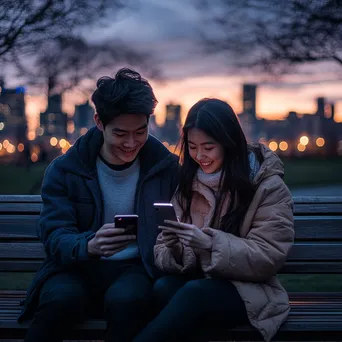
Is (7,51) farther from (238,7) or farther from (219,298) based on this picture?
(219,298)

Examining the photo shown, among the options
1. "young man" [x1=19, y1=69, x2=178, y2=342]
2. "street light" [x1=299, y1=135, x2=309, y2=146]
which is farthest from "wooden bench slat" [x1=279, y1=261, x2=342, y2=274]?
"street light" [x1=299, y1=135, x2=309, y2=146]

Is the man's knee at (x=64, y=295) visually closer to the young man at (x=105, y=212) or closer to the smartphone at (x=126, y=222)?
the young man at (x=105, y=212)

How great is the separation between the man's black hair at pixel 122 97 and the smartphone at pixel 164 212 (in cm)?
58

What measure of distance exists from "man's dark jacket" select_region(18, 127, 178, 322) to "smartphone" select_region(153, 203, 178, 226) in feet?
1.34

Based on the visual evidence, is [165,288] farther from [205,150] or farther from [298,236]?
[298,236]

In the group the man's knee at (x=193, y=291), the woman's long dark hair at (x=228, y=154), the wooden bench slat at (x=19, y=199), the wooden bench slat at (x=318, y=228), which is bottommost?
the man's knee at (x=193, y=291)

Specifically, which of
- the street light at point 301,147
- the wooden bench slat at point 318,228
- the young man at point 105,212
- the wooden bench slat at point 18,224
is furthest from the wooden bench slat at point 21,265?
the street light at point 301,147

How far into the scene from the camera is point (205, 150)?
355 centimetres

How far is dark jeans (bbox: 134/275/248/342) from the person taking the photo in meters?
3.08

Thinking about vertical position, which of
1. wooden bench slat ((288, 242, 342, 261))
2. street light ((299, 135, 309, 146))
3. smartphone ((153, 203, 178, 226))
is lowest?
street light ((299, 135, 309, 146))

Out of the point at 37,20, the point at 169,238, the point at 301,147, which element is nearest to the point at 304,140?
the point at 301,147

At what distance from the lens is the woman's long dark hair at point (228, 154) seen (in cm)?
348

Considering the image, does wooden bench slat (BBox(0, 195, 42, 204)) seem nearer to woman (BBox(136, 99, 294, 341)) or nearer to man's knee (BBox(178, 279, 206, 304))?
woman (BBox(136, 99, 294, 341))

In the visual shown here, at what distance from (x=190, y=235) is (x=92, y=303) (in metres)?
0.76
